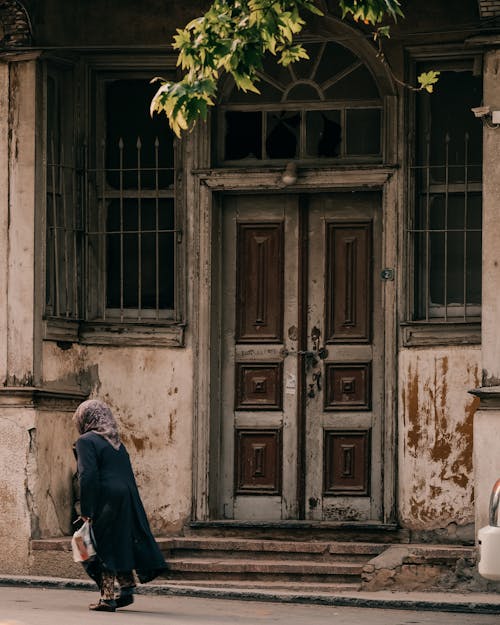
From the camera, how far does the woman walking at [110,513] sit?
43.1 feet

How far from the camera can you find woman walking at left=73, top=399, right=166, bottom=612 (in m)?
13.1

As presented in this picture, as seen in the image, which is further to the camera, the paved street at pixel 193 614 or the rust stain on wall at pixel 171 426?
the rust stain on wall at pixel 171 426

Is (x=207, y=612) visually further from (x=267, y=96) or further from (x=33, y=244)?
(x=267, y=96)

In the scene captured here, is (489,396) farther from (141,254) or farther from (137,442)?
(141,254)

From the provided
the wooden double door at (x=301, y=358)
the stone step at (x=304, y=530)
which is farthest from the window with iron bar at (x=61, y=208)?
the stone step at (x=304, y=530)

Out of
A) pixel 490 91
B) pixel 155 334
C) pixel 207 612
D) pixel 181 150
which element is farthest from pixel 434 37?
pixel 207 612

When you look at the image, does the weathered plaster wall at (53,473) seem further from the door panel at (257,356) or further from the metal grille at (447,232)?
the metal grille at (447,232)

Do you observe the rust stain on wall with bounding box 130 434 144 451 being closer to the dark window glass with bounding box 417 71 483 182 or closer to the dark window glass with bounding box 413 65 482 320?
the dark window glass with bounding box 413 65 482 320

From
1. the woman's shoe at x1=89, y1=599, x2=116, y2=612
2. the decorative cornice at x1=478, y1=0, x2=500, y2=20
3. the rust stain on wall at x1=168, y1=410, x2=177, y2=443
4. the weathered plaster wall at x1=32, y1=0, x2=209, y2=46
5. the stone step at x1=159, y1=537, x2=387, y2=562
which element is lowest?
the woman's shoe at x1=89, y1=599, x2=116, y2=612

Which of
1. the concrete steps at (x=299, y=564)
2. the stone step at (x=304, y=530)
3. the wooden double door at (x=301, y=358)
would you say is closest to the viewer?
the concrete steps at (x=299, y=564)

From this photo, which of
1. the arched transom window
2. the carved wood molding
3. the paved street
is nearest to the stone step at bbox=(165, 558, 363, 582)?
the paved street

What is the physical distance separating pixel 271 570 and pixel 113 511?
2.24 meters

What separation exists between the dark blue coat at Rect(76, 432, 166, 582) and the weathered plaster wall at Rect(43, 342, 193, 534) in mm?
2717

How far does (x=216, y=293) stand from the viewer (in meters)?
16.3
